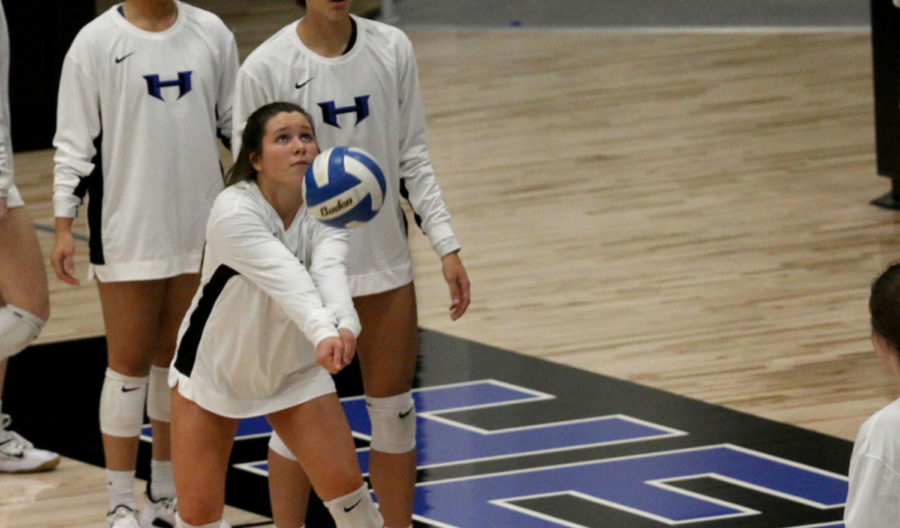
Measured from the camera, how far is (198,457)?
11.8 ft

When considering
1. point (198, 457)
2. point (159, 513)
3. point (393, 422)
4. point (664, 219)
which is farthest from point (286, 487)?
point (664, 219)

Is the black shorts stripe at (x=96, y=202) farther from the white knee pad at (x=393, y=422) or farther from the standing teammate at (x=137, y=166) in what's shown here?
the white knee pad at (x=393, y=422)

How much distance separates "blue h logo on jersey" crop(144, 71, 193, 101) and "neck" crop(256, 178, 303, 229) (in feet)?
2.33

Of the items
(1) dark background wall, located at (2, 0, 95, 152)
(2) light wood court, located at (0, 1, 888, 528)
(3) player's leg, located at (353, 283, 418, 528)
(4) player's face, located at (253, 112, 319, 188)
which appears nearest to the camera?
(4) player's face, located at (253, 112, 319, 188)

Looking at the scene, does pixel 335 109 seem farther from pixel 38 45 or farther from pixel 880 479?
pixel 38 45

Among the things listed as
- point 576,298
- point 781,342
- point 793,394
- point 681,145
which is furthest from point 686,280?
point 681,145

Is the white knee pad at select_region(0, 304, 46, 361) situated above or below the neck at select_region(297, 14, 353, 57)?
below

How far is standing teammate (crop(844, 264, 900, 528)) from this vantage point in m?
2.45

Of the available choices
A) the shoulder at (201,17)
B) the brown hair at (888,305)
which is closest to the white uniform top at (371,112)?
the shoulder at (201,17)

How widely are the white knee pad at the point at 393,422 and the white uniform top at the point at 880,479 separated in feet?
5.59

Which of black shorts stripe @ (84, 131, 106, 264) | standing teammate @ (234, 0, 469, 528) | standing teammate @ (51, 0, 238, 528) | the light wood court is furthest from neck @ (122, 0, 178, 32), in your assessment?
the light wood court

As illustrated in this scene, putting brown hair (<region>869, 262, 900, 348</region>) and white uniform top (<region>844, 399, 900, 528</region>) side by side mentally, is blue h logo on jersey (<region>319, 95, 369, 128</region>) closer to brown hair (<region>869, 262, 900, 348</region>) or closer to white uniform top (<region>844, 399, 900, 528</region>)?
brown hair (<region>869, 262, 900, 348</region>)

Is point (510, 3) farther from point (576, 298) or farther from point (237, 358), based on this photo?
point (237, 358)

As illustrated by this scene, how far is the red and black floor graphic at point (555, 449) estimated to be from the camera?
4.44m
